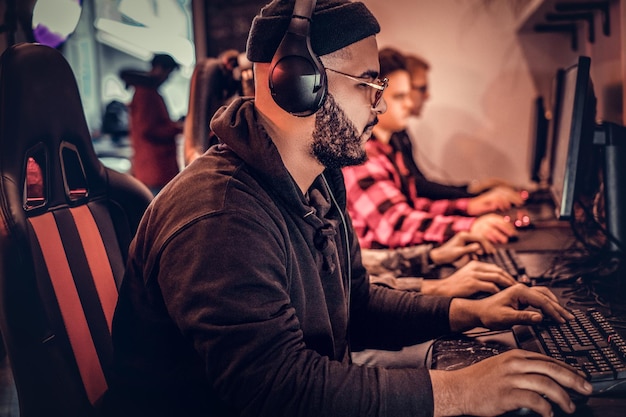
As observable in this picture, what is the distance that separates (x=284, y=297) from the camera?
80 cm

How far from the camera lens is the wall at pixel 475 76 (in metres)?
3.47

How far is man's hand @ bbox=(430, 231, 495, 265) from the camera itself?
1694 millimetres

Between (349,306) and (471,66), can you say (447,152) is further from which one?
(349,306)

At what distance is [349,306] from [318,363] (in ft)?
1.33

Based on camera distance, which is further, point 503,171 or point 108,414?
point 503,171

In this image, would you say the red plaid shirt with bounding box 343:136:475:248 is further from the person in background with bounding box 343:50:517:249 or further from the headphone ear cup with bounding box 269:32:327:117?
the headphone ear cup with bounding box 269:32:327:117

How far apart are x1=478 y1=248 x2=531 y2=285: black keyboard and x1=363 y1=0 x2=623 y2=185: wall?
198 cm

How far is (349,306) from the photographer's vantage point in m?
1.18

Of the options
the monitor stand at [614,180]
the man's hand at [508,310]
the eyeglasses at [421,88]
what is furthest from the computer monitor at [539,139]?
the man's hand at [508,310]

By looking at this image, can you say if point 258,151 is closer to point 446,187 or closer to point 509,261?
point 509,261

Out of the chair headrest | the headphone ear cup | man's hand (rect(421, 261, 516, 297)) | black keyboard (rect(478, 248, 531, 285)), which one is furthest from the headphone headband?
black keyboard (rect(478, 248, 531, 285))

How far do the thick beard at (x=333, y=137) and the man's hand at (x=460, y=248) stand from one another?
752mm

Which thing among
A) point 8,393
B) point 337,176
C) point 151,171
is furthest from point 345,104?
point 151,171

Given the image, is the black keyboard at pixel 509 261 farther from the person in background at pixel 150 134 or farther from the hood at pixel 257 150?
the person in background at pixel 150 134
